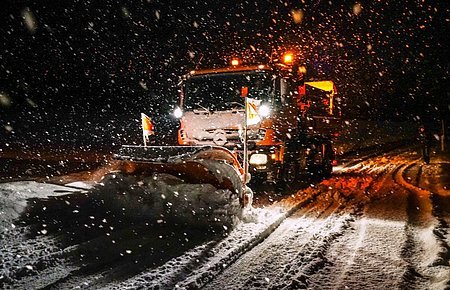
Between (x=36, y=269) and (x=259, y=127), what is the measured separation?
5195mm

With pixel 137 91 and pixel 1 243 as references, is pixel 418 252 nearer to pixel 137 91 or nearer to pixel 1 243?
pixel 1 243

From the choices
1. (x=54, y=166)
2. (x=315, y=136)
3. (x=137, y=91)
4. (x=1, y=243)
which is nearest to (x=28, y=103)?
(x=137, y=91)

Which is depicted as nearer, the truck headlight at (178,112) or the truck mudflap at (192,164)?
the truck mudflap at (192,164)

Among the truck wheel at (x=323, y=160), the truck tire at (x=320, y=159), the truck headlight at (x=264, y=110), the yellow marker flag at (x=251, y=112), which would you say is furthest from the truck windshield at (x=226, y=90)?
the truck wheel at (x=323, y=160)

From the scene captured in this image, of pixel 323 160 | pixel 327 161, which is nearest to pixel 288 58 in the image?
pixel 323 160

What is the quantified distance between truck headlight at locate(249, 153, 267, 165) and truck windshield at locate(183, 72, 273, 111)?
3.57 feet

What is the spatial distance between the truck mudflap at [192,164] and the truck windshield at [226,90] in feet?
6.83

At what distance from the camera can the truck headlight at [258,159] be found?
8016 mm

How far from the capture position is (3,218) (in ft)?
18.0

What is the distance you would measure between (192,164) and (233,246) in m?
1.79

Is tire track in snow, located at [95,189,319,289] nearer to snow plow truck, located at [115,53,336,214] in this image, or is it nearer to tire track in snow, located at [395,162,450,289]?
snow plow truck, located at [115,53,336,214]

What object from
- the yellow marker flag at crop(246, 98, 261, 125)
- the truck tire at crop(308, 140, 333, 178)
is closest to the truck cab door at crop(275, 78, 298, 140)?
the yellow marker flag at crop(246, 98, 261, 125)

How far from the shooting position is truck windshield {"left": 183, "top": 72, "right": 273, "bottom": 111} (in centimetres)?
811

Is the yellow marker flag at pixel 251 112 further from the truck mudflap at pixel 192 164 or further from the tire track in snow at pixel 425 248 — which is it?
the tire track in snow at pixel 425 248
